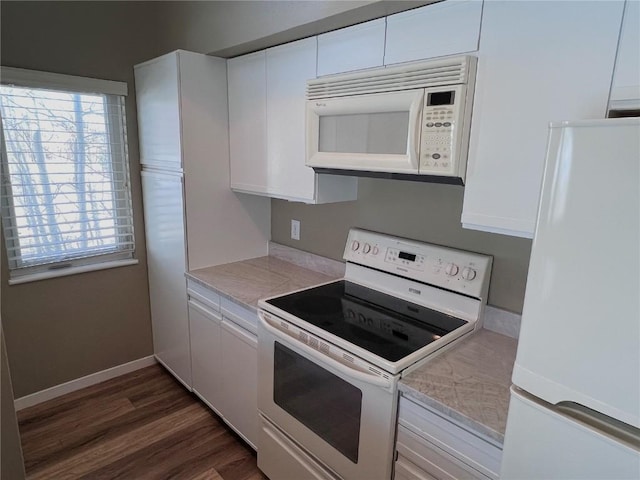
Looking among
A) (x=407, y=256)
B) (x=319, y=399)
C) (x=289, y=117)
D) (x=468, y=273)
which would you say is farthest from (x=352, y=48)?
(x=319, y=399)

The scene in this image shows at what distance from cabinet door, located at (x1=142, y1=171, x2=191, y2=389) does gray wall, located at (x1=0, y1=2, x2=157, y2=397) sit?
0.39 feet

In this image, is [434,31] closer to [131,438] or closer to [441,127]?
[441,127]

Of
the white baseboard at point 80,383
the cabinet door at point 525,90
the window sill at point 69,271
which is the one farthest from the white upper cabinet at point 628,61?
the white baseboard at point 80,383

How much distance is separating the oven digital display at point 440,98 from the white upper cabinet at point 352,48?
31 cm

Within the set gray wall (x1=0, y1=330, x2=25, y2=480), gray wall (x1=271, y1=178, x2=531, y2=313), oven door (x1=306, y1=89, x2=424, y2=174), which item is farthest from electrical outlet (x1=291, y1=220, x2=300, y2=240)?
gray wall (x1=0, y1=330, x2=25, y2=480)

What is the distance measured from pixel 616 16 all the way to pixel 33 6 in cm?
263

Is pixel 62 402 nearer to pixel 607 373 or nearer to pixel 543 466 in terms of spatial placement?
pixel 543 466

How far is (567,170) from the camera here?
2.43 ft

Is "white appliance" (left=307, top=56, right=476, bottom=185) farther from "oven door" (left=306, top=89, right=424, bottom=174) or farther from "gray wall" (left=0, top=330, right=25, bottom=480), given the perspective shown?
"gray wall" (left=0, top=330, right=25, bottom=480)

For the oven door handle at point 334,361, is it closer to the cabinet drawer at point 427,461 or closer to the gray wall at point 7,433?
the cabinet drawer at point 427,461

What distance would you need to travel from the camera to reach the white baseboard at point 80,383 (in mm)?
2456

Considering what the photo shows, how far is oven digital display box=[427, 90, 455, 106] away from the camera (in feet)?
4.26

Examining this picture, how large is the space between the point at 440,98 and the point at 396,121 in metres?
0.19

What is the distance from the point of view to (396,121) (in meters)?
1.46
